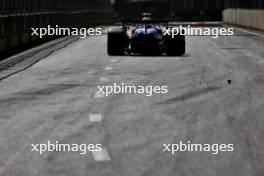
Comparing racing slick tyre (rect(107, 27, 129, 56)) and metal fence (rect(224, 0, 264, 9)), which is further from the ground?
racing slick tyre (rect(107, 27, 129, 56))

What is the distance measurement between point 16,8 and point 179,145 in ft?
70.5

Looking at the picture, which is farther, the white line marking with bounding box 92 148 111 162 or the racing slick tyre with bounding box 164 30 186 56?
the racing slick tyre with bounding box 164 30 186 56

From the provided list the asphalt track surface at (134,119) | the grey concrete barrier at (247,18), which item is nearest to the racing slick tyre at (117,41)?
the asphalt track surface at (134,119)

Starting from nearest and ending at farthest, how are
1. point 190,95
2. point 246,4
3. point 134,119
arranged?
point 134,119 → point 190,95 → point 246,4

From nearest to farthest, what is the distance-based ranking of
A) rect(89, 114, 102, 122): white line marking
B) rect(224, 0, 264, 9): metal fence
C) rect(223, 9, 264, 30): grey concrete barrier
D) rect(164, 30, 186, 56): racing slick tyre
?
rect(89, 114, 102, 122): white line marking → rect(164, 30, 186, 56): racing slick tyre → rect(223, 9, 264, 30): grey concrete barrier → rect(224, 0, 264, 9): metal fence

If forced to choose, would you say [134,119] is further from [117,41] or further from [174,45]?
[117,41]

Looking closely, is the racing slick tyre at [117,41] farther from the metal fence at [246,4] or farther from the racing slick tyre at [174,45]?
the metal fence at [246,4]

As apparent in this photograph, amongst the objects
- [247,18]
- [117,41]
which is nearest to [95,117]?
[117,41]

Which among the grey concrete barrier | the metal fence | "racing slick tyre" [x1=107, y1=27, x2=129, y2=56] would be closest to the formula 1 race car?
"racing slick tyre" [x1=107, y1=27, x2=129, y2=56]

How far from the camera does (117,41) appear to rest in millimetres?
22422

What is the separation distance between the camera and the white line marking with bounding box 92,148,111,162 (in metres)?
7.58

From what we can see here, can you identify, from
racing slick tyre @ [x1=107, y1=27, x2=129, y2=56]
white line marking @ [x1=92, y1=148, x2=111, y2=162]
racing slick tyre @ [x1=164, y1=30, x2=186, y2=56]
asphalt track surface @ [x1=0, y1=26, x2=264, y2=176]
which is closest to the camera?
asphalt track surface @ [x1=0, y1=26, x2=264, y2=176]

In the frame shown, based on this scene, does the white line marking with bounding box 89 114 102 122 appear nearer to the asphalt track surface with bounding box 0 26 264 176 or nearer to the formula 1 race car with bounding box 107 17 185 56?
the asphalt track surface with bounding box 0 26 264 176

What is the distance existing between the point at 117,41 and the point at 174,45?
1.70m
